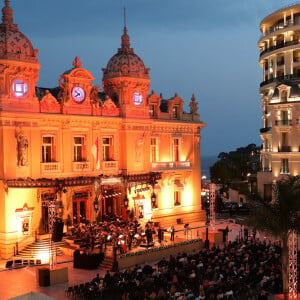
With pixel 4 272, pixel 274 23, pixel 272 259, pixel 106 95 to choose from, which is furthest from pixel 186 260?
pixel 274 23

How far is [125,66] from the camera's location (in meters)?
40.1

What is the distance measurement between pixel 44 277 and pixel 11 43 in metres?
16.3

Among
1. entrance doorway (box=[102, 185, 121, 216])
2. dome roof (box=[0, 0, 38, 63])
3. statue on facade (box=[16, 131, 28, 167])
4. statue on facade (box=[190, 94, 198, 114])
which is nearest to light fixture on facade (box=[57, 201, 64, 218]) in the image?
statue on facade (box=[16, 131, 28, 167])

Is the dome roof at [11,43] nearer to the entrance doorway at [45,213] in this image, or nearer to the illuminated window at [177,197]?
the entrance doorway at [45,213]

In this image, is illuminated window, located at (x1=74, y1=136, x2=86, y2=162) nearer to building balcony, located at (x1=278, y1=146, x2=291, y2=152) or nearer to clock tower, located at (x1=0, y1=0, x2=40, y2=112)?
clock tower, located at (x1=0, y1=0, x2=40, y2=112)

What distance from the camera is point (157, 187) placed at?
41719mm

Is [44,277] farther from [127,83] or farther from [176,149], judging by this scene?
[176,149]

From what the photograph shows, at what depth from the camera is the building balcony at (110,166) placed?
1506 inches

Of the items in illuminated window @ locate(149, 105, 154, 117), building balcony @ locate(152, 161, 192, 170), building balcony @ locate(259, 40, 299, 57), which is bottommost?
building balcony @ locate(152, 161, 192, 170)

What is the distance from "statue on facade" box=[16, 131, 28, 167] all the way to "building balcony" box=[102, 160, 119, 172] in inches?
283

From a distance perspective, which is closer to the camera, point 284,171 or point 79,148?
point 79,148

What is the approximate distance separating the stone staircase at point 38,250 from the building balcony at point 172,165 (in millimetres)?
12348

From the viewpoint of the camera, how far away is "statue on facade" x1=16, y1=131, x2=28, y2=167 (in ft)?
108

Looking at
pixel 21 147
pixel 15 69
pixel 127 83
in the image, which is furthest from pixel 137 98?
pixel 21 147
